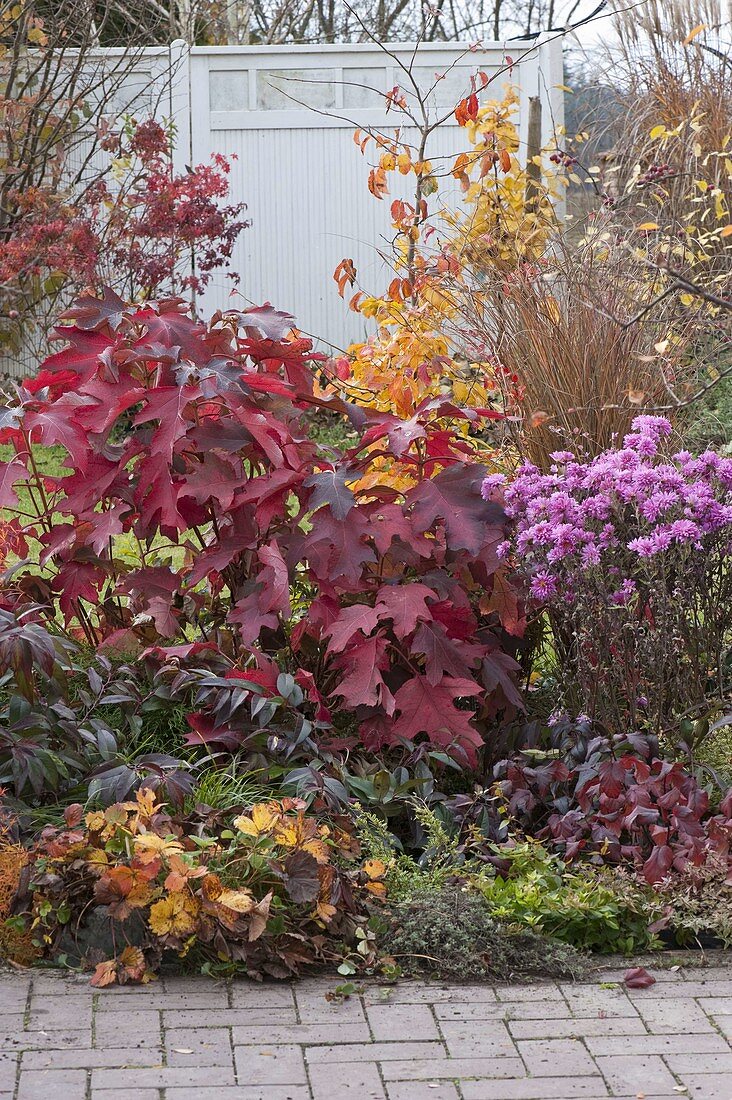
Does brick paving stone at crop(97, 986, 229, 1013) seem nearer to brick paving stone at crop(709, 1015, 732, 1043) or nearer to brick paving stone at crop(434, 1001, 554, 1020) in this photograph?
brick paving stone at crop(434, 1001, 554, 1020)

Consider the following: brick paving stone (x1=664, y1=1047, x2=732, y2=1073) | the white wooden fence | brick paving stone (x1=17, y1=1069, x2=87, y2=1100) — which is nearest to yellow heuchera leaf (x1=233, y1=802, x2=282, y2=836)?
brick paving stone (x1=17, y1=1069, x2=87, y2=1100)

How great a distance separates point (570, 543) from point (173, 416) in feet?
3.41

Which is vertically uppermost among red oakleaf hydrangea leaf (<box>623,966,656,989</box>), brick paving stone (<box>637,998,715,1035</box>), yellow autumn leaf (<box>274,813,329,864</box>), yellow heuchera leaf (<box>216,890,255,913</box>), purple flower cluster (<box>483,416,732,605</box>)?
purple flower cluster (<box>483,416,732,605</box>)

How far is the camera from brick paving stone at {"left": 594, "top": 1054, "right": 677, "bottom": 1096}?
7.00 feet

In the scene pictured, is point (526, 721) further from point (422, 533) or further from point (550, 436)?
point (550, 436)

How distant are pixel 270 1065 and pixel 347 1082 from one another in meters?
0.15

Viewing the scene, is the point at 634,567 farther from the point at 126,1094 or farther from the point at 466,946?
the point at 126,1094

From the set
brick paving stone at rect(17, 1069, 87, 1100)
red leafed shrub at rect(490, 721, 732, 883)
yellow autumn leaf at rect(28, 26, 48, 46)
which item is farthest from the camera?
yellow autumn leaf at rect(28, 26, 48, 46)

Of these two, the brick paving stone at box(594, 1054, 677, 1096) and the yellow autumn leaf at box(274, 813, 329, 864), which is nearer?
the brick paving stone at box(594, 1054, 677, 1096)

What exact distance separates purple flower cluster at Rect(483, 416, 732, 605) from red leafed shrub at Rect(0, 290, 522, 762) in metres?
0.12

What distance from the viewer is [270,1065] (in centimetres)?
219

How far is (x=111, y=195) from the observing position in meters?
9.35

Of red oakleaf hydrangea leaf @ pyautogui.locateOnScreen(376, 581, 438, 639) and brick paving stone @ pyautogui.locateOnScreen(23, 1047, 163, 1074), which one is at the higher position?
red oakleaf hydrangea leaf @ pyautogui.locateOnScreen(376, 581, 438, 639)

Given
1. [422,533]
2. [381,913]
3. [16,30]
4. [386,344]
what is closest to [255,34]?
[16,30]
